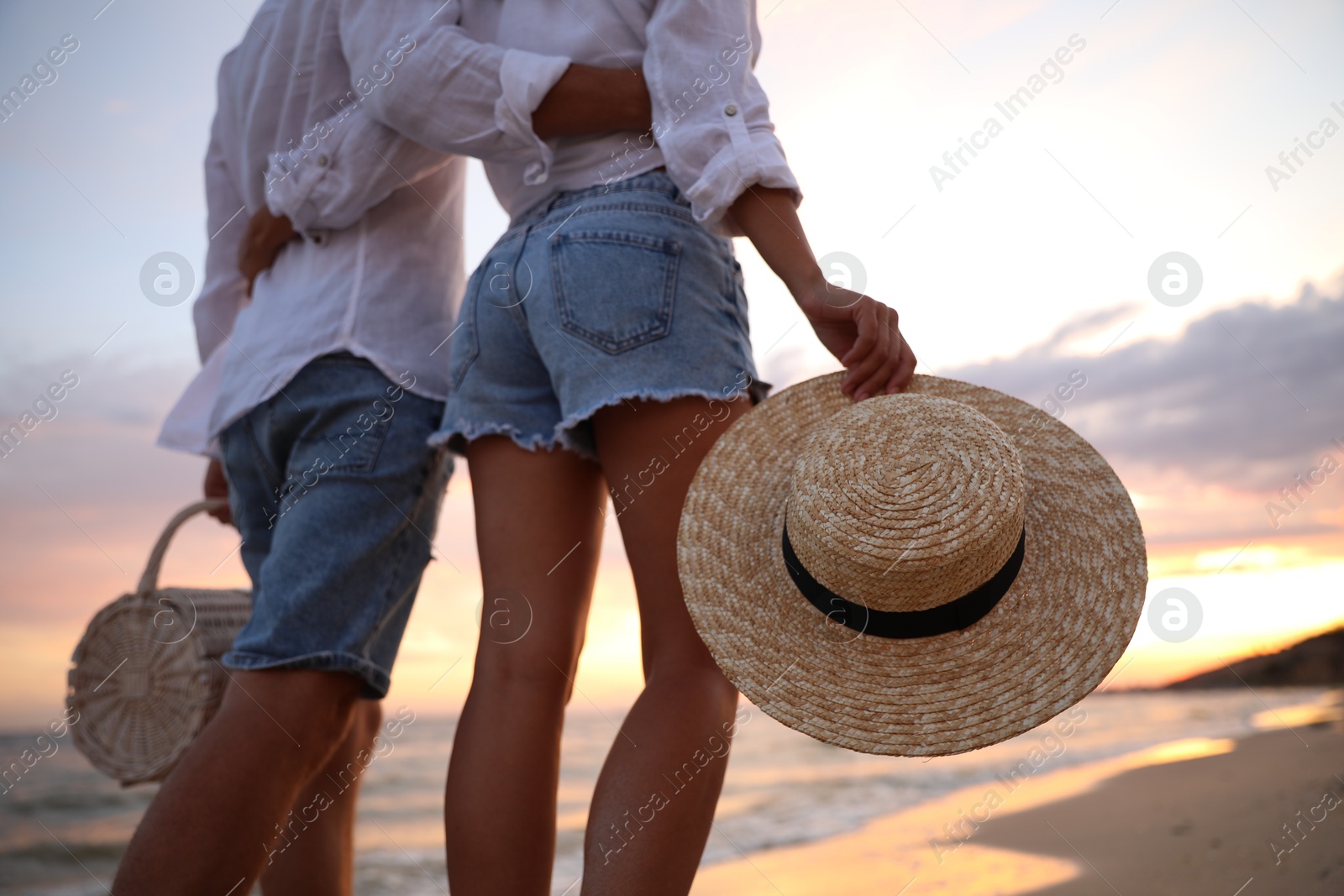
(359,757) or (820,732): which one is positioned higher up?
(820,732)

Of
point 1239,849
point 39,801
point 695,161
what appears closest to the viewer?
point 695,161

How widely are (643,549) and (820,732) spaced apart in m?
0.34

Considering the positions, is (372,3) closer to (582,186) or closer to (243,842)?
(582,186)

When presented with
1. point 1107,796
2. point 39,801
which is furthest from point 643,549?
point 39,801

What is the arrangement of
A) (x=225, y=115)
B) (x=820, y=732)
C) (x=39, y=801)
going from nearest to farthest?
(x=820, y=732) < (x=225, y=115) < (x=39, y=801)

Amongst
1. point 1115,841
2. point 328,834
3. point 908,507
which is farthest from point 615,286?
point 1115,841

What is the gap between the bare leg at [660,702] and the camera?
3.54ft

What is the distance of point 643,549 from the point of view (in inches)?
49.7

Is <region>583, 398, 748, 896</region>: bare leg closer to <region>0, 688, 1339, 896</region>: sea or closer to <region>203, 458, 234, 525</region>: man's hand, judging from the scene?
<region>203, 458, 234, 525</region>: man's hand

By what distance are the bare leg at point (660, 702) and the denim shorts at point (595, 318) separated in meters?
0.05

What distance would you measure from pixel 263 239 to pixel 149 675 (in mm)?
1006

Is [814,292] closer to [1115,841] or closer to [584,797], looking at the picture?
[1115,841]

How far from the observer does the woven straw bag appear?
1.92 m
